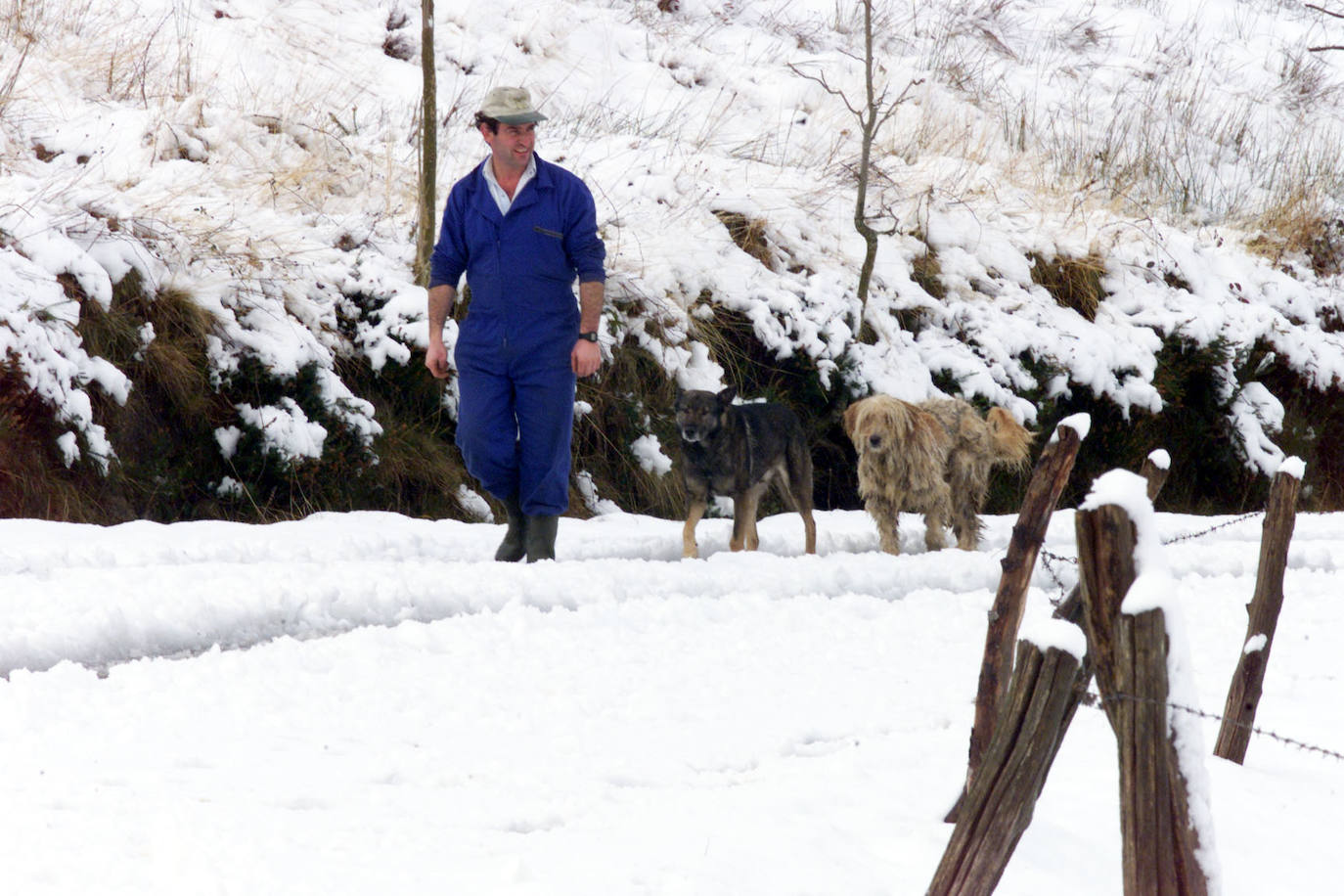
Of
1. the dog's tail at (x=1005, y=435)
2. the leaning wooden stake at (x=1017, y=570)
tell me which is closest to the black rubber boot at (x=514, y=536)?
the dog's tail at (x=1005, y=435)

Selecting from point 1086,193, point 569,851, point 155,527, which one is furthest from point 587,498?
point 1086,193

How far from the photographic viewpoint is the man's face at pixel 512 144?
615 centimetres

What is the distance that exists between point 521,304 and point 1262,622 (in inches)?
146

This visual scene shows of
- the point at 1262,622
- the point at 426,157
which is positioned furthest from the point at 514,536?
the point at 1262,622

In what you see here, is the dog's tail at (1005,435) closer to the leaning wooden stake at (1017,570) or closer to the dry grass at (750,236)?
the dry grass at (750,236)

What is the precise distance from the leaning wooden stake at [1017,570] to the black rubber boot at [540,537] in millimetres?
3624

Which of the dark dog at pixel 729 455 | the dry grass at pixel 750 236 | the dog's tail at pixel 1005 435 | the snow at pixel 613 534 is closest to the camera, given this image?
the snow at pixel 613 534

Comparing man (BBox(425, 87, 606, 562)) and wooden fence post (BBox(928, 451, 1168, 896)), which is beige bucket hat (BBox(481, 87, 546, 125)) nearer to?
man (BBox(425, 87, 606, 562))

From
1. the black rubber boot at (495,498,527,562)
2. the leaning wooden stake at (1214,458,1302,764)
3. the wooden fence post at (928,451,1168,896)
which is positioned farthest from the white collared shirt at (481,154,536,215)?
the wooden fence post at (928,451,1168,896)

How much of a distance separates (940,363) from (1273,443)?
12.0 feet

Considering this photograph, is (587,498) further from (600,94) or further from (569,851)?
(600,94)

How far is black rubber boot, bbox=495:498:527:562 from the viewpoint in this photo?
6.85 m

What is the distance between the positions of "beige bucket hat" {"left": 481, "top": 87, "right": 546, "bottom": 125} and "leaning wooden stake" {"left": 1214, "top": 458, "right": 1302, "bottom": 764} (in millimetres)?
3772

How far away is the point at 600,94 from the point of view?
15570mm
